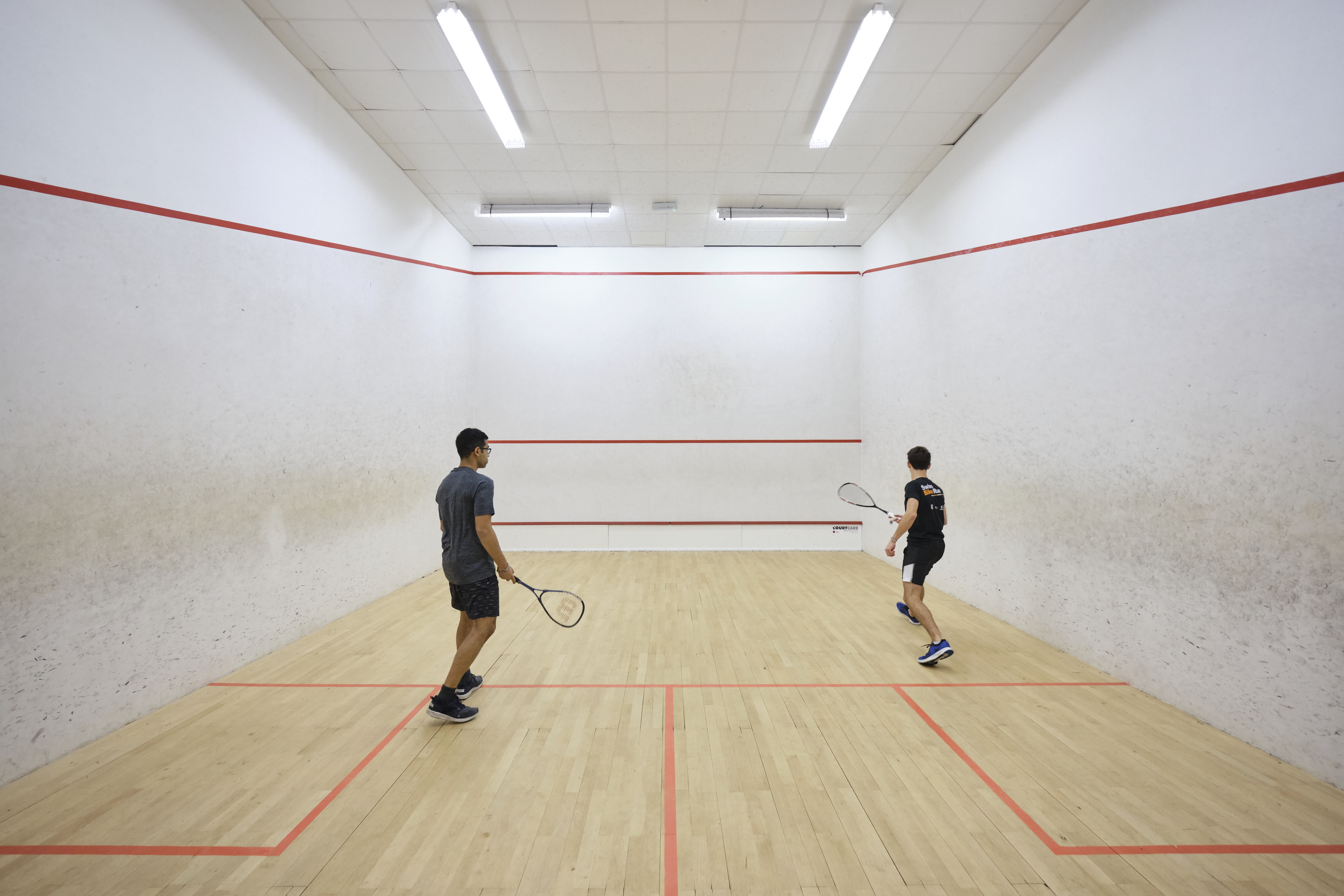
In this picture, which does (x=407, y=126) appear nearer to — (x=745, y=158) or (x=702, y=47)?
(x=702, y=47)

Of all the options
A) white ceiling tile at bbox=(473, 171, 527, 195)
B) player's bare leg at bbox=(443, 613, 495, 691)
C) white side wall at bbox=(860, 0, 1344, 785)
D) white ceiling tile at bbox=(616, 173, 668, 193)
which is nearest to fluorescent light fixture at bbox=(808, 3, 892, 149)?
white side wall at bbox=(860, 0, 1344, 785)

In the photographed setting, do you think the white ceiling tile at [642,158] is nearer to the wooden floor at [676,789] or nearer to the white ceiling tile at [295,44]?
the white ceiling tile at [295,44]

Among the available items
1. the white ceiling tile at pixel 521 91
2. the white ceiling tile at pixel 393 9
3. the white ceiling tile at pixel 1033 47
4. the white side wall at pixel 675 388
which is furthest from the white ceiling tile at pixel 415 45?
the white ceiling tile at pixel 1033 47

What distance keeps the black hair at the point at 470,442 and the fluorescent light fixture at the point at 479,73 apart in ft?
7.49

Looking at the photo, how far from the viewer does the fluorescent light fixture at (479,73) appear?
118 inches

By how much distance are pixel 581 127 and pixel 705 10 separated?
1416 millimetres

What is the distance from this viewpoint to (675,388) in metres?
6.45

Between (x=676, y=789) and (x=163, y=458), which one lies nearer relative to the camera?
(x=676, y=789)

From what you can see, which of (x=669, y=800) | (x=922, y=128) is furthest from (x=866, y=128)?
(x=669, y=800)

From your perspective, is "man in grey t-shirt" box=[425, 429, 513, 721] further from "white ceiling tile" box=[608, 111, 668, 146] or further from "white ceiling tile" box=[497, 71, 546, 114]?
"white ceiling tile" box=[608, 111, 668, 146]

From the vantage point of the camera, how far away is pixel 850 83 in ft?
11.5

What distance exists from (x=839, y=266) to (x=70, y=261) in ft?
20.4

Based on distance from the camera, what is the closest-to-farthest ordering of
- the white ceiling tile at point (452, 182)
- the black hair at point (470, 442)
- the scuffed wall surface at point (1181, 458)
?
1. the scuffed wall surface at point (1181, 458)
2. the black hair at point (470, 442)
3. the white ceiling tile at point (452, 182)

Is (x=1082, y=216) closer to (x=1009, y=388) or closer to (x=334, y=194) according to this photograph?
(x=1009, y=388)
